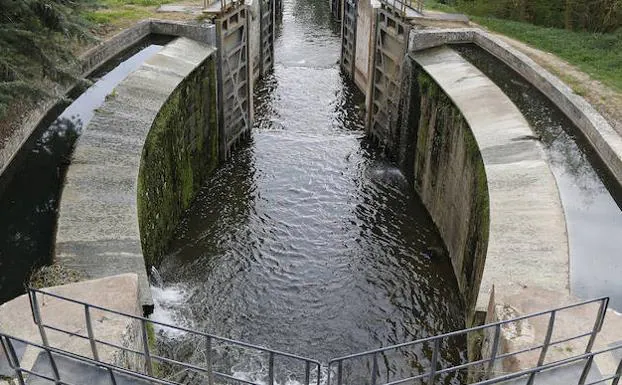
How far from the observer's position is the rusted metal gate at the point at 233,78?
64.5 feet

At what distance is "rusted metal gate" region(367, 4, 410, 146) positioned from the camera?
20.4 metres

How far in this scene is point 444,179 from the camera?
16.1m

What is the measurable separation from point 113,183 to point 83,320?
4677 mm

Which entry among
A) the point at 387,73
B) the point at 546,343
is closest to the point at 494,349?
the point at 546,343

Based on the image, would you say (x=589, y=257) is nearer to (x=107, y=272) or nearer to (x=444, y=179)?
(x=444, y=179)

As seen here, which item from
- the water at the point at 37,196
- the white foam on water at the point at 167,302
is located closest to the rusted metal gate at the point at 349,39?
the water at the point at 37,196

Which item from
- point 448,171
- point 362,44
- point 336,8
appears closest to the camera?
point 448,171

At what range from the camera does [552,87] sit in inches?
664

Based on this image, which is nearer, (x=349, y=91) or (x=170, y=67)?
(x=170, y=67)

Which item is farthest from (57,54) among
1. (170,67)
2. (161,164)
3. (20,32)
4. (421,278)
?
(421,278)

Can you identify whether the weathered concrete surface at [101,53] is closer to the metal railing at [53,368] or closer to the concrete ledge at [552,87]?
the concrete ledge at [552,87]

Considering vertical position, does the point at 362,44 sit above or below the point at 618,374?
above

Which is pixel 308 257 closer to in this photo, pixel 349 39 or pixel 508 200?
pixel 508 200

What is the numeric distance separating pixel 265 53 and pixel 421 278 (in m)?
18.3
